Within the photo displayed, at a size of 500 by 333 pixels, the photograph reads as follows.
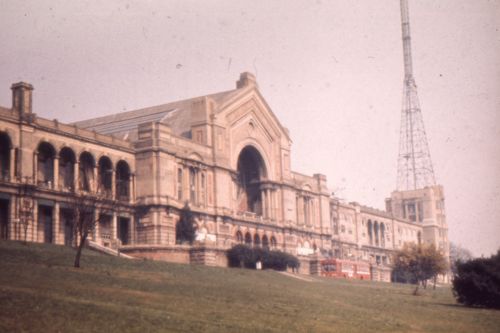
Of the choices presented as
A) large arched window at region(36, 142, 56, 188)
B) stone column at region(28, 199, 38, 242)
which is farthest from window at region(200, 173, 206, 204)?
stone column at region(28, 199, 38, 242)

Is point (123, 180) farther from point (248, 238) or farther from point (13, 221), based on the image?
point (248, 238)

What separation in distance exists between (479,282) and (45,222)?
3786 cm

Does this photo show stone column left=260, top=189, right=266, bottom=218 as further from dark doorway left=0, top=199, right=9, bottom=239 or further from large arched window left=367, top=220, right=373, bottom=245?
large arched window left=367, top=220, right=373, bottom=245

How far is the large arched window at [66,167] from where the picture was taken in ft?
245

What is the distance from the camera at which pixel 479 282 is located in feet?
169

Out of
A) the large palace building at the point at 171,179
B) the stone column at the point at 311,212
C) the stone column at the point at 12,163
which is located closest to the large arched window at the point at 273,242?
the large palace building at the point at 171,179

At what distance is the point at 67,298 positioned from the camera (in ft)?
101

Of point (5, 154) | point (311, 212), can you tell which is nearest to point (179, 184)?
point (5, 154)

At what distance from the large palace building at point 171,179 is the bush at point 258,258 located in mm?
1158

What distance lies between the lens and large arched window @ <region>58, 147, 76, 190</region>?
74.6 metres

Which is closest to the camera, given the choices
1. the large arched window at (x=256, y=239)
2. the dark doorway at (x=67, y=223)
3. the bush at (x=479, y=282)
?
the bush at (x=479, y=282)

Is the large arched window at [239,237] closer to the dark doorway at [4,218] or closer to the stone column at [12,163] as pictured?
the dark doorway at [4,218]

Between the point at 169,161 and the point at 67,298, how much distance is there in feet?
165

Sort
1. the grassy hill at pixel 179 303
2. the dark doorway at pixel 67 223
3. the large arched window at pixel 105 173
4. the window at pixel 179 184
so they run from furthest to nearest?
the window at pixel 179 184 → the large arched window at pixel 105 173 → the dark doorway at pixel 67 223 → the grassy hill at pixel 179 303
